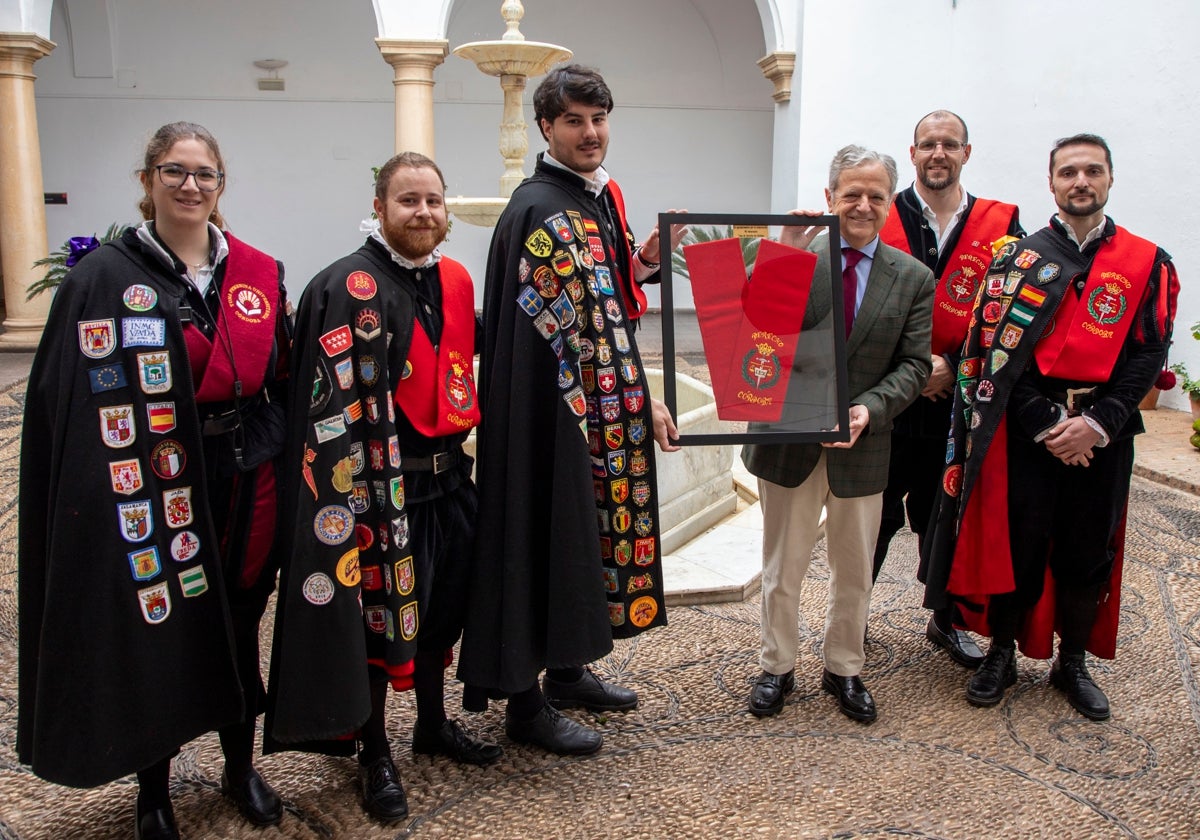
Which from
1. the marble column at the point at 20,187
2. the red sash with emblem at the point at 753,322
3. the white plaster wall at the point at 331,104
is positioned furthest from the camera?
the white plaster wall at the point at 331,104

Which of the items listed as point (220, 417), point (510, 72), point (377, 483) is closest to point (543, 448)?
point (377, 483)

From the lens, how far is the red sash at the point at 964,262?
3.30 m

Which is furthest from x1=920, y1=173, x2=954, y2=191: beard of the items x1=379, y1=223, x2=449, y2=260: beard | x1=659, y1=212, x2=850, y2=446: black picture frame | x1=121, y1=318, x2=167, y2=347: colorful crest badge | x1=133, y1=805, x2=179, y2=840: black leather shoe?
x1=133, y1=805, x2=179, y2=840: black leather shoe

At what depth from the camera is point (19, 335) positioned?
1090 cm

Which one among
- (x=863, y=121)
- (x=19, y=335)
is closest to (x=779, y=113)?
(x=863, y=121)

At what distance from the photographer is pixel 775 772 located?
2.70 meters

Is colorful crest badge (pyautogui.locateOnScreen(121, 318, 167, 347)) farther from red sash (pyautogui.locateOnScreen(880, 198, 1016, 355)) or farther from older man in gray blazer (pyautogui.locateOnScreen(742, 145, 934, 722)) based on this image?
red sash (pyautogui.locateOnScreen(880, 198, 1016, 355))

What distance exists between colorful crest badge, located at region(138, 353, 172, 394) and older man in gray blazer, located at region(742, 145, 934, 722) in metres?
1.62

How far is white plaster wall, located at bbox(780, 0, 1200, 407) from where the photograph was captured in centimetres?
733

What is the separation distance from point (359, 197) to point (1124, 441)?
13.0 meters

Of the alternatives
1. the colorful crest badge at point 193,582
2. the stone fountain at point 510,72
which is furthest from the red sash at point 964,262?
the stone fountain at point 510,72

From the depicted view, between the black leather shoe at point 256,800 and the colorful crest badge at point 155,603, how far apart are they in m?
0.58

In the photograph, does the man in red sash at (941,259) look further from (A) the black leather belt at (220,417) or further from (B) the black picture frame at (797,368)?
(A) the black leather belt at (220,417)

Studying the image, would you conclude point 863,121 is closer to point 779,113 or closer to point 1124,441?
point 779,113
